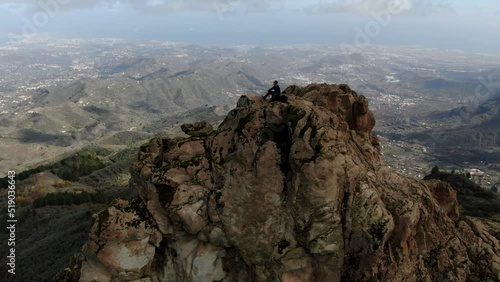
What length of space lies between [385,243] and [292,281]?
7490 millimetres

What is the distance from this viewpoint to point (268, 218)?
26.8 meters

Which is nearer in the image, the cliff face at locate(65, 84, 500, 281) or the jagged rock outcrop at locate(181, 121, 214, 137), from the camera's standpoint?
the cliff face at locate(65, 84, 500, 281)

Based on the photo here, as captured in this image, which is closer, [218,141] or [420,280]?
[420,280]

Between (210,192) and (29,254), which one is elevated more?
(210,192)

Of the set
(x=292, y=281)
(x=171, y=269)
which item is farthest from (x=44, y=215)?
(x=292, y=281)

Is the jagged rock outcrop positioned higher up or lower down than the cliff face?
higher up

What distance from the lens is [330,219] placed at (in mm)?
25625

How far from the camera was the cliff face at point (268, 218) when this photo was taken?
84.4 ft

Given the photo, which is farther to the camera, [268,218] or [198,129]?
[198,129]

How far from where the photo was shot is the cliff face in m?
25.7

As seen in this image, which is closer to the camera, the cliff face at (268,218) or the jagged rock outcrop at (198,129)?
the cliff face at (268,218)

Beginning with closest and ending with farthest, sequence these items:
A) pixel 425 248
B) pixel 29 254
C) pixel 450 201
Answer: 1. pixel 425 248
2. pixel 450 201
3. pixel 29 254

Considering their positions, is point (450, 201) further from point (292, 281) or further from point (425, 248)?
point (292, 281)

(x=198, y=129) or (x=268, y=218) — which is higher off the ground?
(x=198, y=129)
